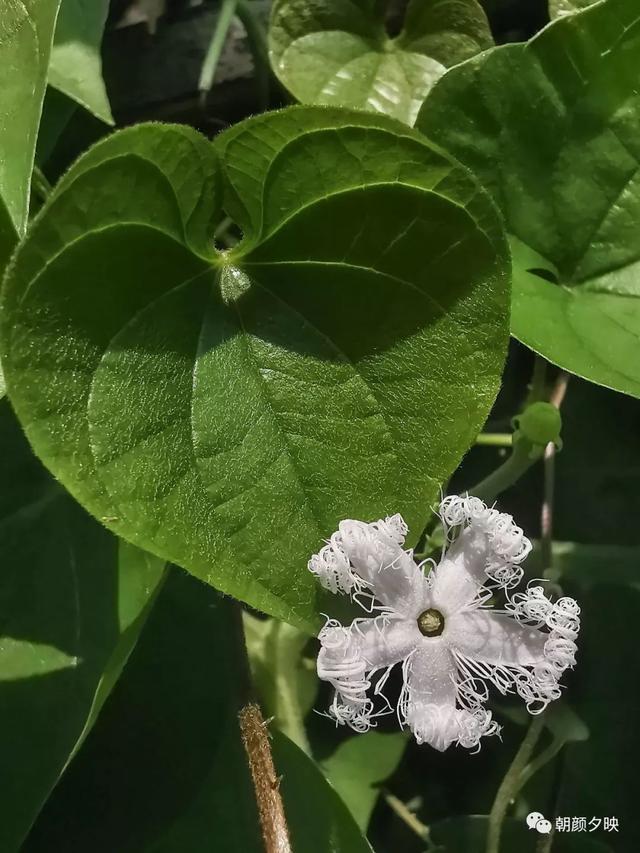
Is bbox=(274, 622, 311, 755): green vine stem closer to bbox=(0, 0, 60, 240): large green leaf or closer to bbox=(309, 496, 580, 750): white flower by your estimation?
bbox=(309, 496, 580, 750): white flower

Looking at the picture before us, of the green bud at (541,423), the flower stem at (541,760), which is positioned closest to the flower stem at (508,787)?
the flower stem at (541,760)

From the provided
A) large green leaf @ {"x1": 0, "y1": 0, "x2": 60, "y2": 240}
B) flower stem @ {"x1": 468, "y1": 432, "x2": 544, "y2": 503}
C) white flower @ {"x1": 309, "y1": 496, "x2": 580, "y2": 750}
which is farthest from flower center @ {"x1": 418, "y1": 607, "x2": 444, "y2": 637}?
large green leaf @ {"x1": 0, "y1": 0, "x2": 60, "y2": 240}

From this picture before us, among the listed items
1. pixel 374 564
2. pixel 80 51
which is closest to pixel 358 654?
pixel 374 564

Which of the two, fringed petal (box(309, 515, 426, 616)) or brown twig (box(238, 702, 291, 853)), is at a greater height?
fringed petal (box(309, 515, 426, 616))

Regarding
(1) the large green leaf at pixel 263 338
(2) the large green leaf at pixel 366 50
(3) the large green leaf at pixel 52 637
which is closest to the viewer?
(1) the large green leaf at pixel 263 338

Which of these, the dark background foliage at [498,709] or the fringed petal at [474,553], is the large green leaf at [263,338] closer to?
the fringed petal at [474,553]
